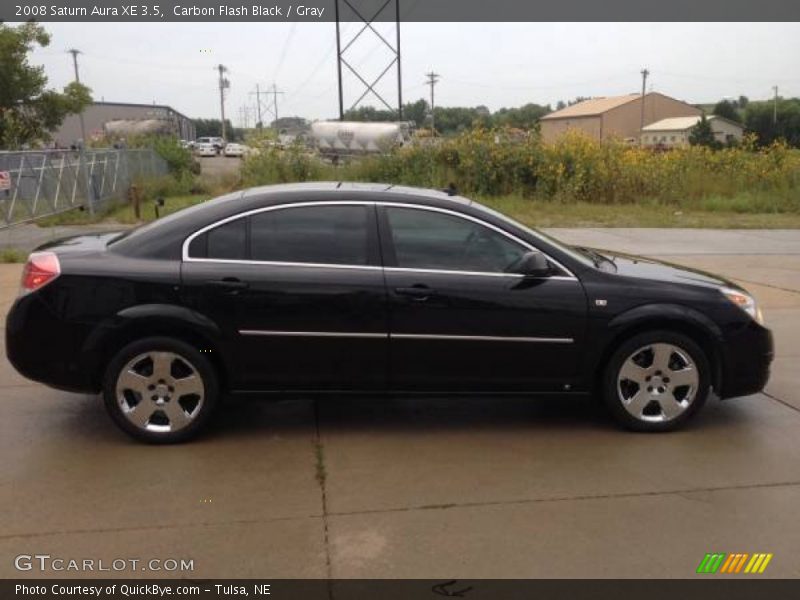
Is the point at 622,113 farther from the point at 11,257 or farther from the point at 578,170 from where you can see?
the point at 11,257

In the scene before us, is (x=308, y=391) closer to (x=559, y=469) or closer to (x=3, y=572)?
(x=559, y=469)

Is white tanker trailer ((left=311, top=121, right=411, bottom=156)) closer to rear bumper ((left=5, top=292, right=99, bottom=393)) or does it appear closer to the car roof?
the car roof

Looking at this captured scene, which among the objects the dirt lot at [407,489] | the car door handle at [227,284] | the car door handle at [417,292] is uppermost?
the car door handle at [227,284]

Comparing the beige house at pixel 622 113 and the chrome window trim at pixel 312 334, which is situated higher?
the beige house at pixel 622 113

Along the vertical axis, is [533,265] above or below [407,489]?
above

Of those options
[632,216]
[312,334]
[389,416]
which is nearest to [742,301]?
[389,416]

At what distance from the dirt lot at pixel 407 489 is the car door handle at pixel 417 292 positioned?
0.88 meters

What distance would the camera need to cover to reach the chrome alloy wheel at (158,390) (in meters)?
4.40

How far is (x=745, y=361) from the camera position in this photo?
478cm

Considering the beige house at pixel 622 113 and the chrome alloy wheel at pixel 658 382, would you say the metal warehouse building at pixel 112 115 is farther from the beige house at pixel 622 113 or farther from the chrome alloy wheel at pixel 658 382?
the chrome alloy wheel at pixel 658 382

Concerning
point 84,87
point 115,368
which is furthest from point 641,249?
point 84,87

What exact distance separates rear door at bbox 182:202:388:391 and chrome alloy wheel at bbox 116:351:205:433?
0.89 feet

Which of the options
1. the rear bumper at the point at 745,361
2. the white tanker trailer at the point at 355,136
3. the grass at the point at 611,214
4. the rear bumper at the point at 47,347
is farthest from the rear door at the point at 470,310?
the white tanker trailer at the point at 355,136

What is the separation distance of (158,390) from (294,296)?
96 cm
